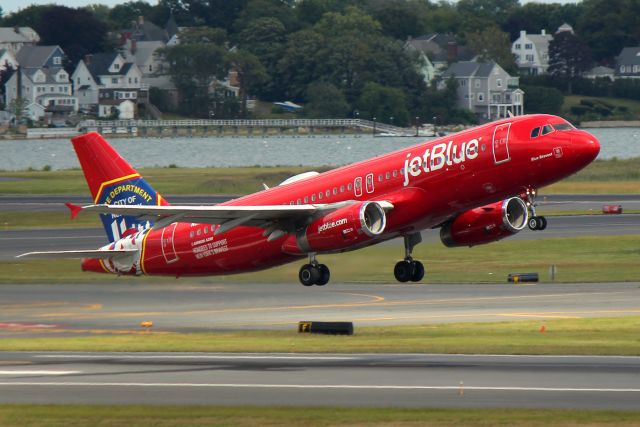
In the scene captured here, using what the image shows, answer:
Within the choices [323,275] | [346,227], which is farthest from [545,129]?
[323,275]

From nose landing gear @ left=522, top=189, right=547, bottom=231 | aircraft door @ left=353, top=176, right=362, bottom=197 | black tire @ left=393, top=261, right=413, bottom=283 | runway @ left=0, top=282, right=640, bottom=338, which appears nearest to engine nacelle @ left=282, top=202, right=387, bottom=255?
aircraft door @ left=353, top=176, right=362, bottom=197

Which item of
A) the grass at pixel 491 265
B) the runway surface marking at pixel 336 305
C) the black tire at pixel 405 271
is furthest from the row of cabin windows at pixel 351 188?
the grass at pixel 491 265

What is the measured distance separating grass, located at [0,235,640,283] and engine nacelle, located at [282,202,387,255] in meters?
20.5

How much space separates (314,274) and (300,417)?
46.4 feet

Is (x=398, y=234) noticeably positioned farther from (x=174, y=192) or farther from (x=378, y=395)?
(x=174, y=192)

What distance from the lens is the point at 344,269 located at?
70062 mm

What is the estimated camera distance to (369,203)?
54844 millimetres

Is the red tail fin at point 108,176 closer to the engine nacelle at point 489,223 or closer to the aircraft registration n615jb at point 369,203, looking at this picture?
the aircraft registration n615jb at point 369,203

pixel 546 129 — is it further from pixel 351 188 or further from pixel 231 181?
pixel 231 181

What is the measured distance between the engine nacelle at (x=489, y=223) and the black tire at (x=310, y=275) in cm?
564

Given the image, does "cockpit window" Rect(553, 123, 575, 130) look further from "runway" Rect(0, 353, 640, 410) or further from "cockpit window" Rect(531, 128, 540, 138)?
"runway" Rect(0, 353, 640, 410)

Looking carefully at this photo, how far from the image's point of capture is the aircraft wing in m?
55.7

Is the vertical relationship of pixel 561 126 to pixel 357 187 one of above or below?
above

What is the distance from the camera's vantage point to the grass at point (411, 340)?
197 ft
